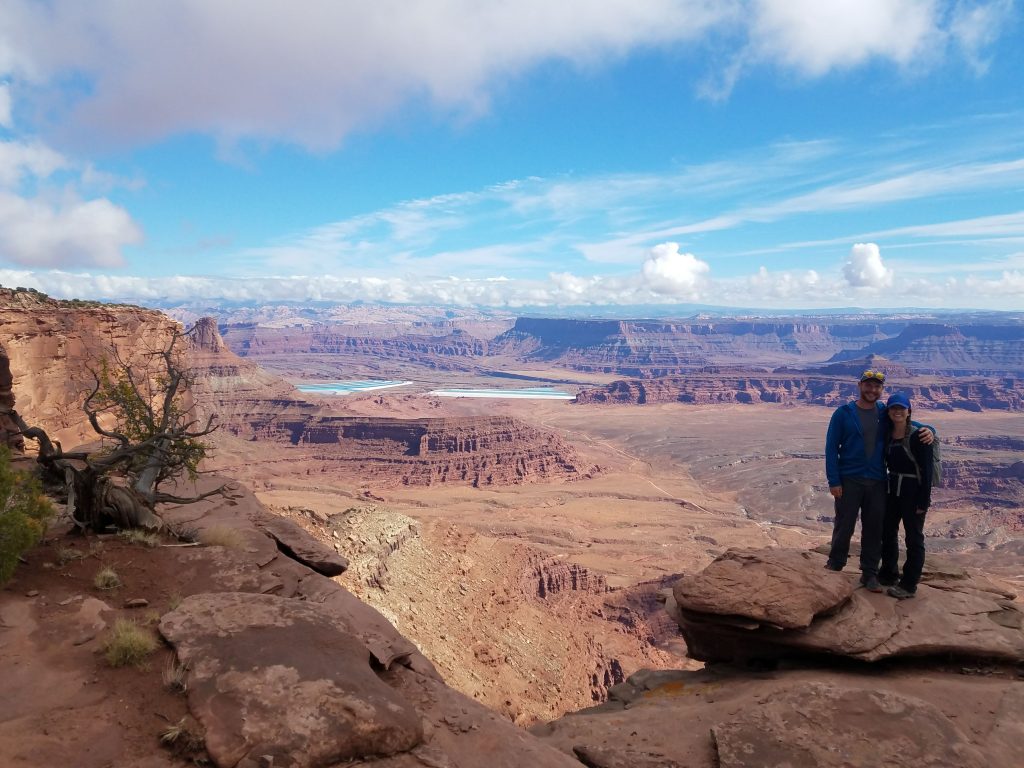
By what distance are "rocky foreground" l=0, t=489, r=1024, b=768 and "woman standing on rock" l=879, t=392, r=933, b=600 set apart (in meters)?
0.59

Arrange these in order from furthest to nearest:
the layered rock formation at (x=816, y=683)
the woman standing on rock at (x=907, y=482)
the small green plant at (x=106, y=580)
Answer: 1. the woman standing on rock at (x=907, y=482)
2. the small green plant at (x=106, y=580)
3. the layered rock formation at (x=816, y=683)

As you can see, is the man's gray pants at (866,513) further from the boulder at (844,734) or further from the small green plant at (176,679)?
the small green plant at (176,679)

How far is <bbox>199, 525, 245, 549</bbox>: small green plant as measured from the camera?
9748 millimetres

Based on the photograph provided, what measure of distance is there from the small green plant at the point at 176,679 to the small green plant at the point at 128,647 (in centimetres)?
45

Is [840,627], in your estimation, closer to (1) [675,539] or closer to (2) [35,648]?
(2) [35,648]

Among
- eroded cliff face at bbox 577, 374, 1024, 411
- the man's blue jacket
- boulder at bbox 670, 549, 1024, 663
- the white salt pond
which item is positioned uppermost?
the man's blue jacket

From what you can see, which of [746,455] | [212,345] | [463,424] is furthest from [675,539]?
[212,345]

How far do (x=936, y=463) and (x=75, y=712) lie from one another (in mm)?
10552

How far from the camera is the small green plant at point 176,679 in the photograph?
555 centimetres

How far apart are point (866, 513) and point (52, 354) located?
102 feet

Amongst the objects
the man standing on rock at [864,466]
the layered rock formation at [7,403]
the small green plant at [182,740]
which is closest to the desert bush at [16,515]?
the small green plant at [182,740]

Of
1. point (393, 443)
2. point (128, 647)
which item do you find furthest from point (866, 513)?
point (393, 443)

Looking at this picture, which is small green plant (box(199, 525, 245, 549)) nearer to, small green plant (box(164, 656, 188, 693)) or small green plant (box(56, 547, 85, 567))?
small green plant (box(56, 547, 85, 567))

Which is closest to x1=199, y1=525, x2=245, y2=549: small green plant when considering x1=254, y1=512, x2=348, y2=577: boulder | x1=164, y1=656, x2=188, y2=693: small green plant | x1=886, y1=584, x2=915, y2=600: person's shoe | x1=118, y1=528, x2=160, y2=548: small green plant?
x1=118, y1=528, x2=160, y2=548: small green plant
